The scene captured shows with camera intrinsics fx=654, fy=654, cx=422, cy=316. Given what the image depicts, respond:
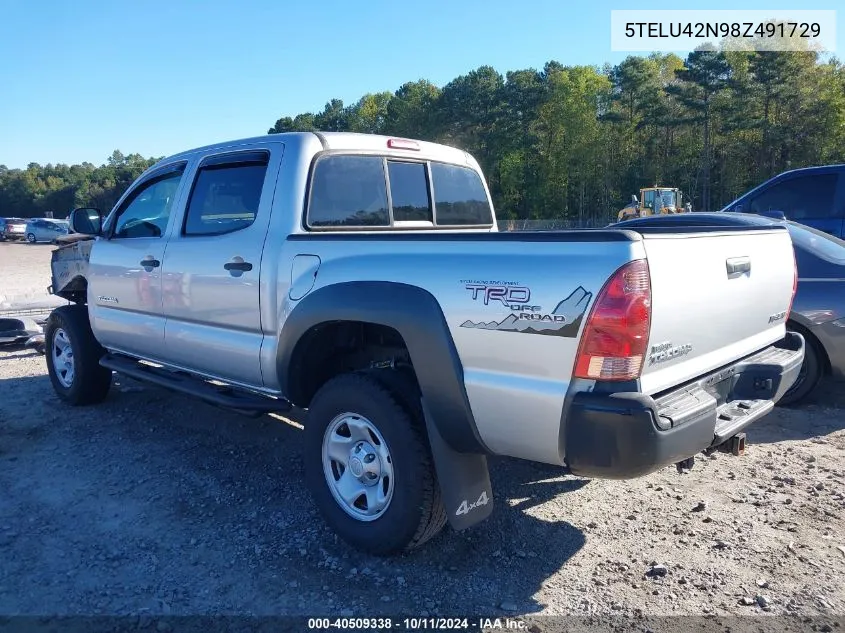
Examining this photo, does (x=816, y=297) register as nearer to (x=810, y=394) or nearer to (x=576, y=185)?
(x=810, y=394)

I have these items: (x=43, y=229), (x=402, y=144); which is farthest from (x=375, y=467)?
(x=43, y=229)

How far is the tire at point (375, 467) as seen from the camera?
3051 mm

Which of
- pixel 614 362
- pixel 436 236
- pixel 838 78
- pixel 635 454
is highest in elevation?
pixel 838 78

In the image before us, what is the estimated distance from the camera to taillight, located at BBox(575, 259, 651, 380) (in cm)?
242

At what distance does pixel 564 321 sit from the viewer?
2494mm

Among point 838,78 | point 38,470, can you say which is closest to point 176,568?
point 38,470

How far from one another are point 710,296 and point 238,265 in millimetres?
2563

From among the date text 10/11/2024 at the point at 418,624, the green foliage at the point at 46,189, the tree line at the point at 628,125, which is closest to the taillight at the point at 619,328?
the date text 10/11/2024 at the point at 418,624

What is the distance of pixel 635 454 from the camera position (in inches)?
97.0

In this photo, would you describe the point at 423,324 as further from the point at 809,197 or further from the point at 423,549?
the point at 809,197

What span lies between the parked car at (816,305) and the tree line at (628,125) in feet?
160

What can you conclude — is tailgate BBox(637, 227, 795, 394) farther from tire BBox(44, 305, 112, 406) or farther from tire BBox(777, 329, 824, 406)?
tire BBox(44, 305, 112, 406)

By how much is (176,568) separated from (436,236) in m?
2.06

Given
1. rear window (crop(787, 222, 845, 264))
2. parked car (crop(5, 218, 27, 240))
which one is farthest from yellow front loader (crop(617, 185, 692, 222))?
parked car (crop(5, 218, 27, 240))
